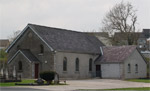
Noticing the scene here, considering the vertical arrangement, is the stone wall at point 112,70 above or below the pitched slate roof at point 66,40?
below

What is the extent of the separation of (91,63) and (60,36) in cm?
774

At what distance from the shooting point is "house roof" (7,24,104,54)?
57056 mm

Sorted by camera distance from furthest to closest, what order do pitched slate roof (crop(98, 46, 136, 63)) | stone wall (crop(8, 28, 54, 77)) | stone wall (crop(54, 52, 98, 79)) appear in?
pitched slate roof (crop(98, 46, 136, 63)) < stone wall (crop(54, 52, 98, 79)) < stone wall (crop(8, 28, 54, 77))

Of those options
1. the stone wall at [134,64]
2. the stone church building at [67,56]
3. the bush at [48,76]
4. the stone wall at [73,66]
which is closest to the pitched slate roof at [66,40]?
the stone church building at [67,56]

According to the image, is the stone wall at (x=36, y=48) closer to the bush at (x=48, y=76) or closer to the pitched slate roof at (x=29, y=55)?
A: the pitched slate roof at (x=29, y=55)

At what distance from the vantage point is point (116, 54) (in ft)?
209

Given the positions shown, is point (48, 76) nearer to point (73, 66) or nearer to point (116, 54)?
point (73, 66)

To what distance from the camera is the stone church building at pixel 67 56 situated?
56.4 meters

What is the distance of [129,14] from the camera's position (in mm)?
83688

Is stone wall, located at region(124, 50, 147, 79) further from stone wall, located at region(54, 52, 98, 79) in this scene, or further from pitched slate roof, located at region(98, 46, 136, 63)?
stone wall, located at region(54, 52, 98, 79)

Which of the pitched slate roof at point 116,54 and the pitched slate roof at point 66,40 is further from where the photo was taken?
the pitched slate roof at point 116,54

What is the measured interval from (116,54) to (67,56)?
984 cm

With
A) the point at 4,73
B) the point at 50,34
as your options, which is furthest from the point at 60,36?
the point at 4,73

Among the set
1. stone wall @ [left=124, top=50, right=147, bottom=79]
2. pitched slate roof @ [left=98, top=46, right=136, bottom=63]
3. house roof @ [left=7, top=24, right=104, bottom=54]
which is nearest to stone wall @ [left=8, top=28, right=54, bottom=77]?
house roof @ [left=7, top=24, right=104, bottom=54]
